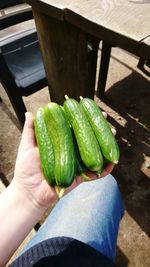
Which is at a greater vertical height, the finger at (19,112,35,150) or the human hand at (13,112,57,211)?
the finger at (19,112,35,150)

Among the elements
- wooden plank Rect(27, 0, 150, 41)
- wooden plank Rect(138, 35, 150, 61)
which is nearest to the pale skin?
wooden plank Rect(138, 35, 150, 61)

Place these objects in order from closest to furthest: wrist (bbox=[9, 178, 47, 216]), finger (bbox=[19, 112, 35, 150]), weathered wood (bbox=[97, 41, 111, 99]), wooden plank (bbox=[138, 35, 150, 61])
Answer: wooden plank (bbox=[138, 35, 150, 61])
wrist (bbox=[9, 178, 47, 216])
finger (bbox=[19, 112, 35, 150])
weathered wood (bbox=[97, 41, 111, 99])

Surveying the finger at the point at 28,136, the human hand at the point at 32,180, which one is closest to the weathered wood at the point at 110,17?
the finger at the point at 28,136

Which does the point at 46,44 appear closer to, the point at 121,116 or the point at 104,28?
the point at 104,28

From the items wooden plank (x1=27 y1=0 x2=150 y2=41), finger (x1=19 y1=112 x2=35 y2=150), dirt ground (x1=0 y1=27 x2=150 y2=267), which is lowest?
dirt ground (x1=0 y1=27 x2=150 y2=267)

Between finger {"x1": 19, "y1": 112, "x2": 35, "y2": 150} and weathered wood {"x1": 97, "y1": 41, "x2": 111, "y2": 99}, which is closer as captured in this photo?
finger {"x1": 19, "y1": 112, "x2": 35, "y2": 150}

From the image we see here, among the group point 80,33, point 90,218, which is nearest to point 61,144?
point 90,218

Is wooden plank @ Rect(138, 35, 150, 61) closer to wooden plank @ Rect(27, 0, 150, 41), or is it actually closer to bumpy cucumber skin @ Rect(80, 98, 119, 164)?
wooden plank @ Rect(27, 0, 150, 41)
